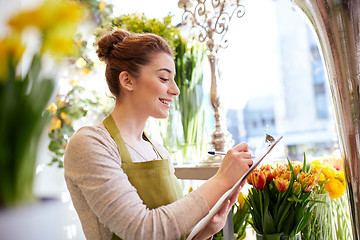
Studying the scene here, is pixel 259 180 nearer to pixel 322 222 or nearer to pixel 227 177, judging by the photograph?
pixel 227 177

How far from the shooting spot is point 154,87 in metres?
0.92

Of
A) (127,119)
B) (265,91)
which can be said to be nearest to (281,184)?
(127,119)

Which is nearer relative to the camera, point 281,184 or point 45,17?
point 45,17

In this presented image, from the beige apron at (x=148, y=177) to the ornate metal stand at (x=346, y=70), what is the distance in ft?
1.49

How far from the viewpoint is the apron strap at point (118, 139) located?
85cm

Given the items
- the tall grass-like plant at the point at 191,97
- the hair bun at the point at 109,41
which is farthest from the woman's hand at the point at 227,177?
the tall grass-like plant at the point at 191,97


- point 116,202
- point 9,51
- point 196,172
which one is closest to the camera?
point 9,51

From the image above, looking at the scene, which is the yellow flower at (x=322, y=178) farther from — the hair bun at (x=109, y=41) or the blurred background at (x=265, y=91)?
the hair bun at (x=109, y=41)

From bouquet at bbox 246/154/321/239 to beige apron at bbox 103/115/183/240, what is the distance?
0.23 meters

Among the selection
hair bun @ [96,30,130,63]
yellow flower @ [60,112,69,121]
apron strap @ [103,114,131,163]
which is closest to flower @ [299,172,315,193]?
apron strap @ [103,114,131,163]

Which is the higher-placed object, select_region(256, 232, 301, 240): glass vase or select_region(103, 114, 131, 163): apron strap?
select_region(103, 114, 131, 163): apron strap

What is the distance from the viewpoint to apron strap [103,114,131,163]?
0.85m

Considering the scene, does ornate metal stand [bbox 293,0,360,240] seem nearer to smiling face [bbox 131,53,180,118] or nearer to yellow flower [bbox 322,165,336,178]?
yellow flower [bbox 322,165,336,178]

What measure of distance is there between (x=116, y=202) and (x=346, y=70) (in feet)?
1.67
